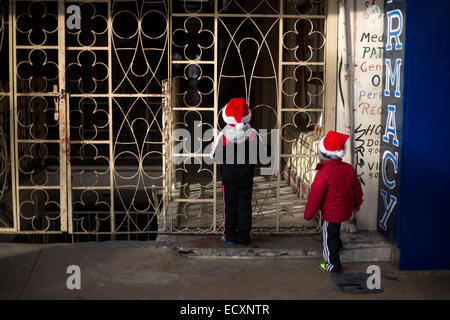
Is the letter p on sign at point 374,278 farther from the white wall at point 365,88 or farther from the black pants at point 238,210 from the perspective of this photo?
the black pants at point 238,210

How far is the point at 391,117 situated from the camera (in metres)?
5.70

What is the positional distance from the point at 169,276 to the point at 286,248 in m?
1.27

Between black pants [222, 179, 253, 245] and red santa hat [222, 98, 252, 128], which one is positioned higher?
red santa hat [222, 98, 252, 128]

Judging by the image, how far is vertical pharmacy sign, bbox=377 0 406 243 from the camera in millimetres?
5469

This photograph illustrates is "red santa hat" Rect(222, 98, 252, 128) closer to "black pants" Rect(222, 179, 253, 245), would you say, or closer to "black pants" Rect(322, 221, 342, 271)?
"black pants" Rect(222, 179, 253, 245)

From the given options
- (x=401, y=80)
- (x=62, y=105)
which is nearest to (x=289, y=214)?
(x=401, y=80)

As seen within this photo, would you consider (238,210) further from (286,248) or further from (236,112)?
(236,112)

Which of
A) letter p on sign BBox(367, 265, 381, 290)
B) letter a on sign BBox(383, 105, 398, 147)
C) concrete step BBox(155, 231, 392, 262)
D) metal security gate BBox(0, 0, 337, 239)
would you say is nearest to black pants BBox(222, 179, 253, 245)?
concrete step BBox(155, 231, 392, 262)

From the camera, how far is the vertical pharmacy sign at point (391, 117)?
547 cm

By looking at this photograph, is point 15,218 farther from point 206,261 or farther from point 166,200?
point 206,261

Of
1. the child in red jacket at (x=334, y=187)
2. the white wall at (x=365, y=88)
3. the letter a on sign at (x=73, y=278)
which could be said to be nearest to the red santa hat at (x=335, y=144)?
the child in red jacket at (x=334, y=187)

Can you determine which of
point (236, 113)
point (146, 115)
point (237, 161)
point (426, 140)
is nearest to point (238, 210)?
point (237, 161)

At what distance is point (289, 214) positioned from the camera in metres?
7.04

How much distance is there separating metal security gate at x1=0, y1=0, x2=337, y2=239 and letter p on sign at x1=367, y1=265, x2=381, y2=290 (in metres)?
1.09
